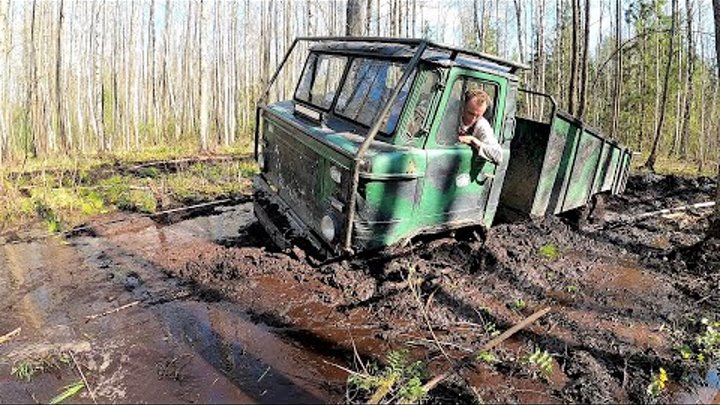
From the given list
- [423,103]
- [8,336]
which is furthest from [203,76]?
[8,336]

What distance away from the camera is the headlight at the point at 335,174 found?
4.71m

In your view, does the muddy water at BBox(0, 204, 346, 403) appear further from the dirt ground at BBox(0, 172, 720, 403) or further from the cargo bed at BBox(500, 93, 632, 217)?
the cargo bed at BBox(500, 93, 632, 217)

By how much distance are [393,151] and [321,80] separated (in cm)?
250

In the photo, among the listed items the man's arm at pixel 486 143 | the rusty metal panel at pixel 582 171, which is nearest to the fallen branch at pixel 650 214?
the rusty metal panel at pixel 582 171

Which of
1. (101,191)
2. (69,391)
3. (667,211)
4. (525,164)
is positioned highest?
(525,164)

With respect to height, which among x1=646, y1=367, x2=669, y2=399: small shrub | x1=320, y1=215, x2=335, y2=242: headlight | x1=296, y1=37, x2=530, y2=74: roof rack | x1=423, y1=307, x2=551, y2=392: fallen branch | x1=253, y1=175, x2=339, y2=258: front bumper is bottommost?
x1=646, y1=367, x2=669, y2=399: small shrub

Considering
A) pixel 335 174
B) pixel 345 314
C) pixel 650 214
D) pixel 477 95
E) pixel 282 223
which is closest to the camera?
pixel 345 314

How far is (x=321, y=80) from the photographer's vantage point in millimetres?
6758

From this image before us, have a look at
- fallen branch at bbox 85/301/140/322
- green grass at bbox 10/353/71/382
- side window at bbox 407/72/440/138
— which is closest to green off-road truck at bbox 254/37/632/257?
side window at bbox 407/72/440/138

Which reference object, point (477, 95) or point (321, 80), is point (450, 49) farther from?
point (321, 80)

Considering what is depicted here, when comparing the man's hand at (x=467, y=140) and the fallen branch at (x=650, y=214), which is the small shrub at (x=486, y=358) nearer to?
the man's hand at (x=467, y=140)

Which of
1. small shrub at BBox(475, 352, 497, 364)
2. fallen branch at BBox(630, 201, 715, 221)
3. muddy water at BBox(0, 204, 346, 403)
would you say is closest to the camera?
muddy water at BBox(0, 204, 346, 403)

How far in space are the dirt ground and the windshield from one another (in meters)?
1.47

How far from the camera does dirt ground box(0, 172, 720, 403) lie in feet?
11.9
